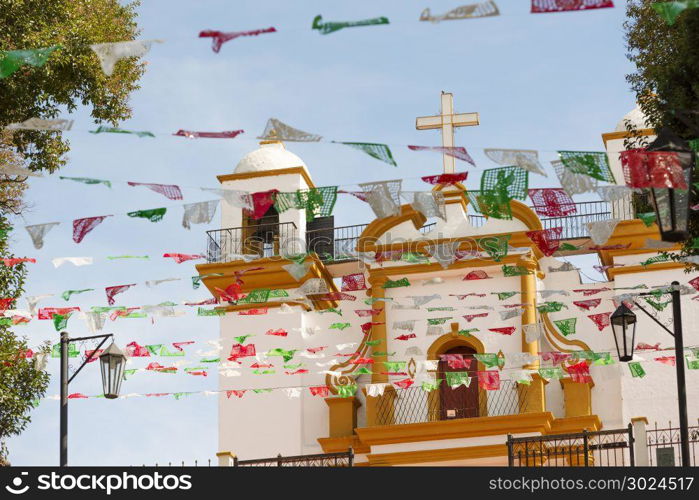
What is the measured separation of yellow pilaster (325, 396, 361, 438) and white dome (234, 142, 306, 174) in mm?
4703

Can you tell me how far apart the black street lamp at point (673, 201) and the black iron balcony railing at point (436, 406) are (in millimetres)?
13019

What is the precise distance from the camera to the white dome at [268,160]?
92.5 feet

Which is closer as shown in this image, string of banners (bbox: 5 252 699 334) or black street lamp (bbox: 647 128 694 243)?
black street lamp (bbox: 647 128 694 243)

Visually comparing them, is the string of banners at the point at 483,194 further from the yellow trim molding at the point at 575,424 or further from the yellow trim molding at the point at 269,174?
the yellow trim molding at the point at 269,174

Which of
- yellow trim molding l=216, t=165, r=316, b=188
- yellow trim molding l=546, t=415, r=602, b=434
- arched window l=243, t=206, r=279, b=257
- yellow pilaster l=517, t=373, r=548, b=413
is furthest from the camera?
yellow trim molding l=216, t=165, r=316, b=188

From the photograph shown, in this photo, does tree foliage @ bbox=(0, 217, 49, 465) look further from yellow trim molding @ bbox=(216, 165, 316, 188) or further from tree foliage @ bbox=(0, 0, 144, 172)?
yellow trim molding @ bbox=(216, 165, 316, 188)

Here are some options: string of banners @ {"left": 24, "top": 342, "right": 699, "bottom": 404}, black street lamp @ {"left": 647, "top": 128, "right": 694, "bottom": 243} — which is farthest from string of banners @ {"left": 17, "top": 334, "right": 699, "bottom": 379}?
black street lamp @ {"left": 647, "top": 128, "right": 694, "bottom": 243}

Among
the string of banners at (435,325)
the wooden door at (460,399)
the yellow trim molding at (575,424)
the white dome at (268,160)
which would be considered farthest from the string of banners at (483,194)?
the white dome at (268,160)

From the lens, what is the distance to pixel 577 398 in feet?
82.2

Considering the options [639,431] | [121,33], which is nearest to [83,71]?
[121,33]

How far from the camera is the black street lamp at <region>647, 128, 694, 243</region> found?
11.9m

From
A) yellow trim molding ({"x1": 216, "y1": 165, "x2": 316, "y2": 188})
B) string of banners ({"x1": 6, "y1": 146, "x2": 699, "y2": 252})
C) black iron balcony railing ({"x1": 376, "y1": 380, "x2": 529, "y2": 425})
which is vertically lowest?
black iron balcony railing ({"x1": 376, "y1": 380, "x2": 529, "y2": 425})

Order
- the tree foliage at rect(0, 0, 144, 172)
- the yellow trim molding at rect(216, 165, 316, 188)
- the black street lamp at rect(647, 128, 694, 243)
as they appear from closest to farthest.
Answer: the black street lamp at rect(647, 128, 694, 243), the tree foliage at rect(0, 0, 144, 172), the yellow trim molding at rect(216, 165, 316, 188)

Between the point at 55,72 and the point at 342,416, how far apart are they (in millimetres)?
7863
